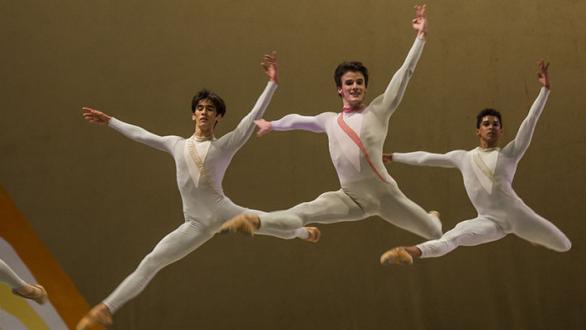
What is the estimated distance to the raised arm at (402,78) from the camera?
4016 millimetres

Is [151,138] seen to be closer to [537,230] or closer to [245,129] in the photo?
[245,129]

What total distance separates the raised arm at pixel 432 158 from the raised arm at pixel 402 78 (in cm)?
49

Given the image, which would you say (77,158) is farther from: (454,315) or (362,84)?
(454,315)

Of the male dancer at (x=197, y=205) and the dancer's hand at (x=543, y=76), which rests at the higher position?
the dancer's hand at (x=543, y=76)

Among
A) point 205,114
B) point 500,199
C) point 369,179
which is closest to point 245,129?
point 205,114

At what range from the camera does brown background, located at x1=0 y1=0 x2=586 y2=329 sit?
489cm

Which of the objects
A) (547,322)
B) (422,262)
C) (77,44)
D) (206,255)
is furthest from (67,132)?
(547,322)

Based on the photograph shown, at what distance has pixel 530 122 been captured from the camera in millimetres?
4191

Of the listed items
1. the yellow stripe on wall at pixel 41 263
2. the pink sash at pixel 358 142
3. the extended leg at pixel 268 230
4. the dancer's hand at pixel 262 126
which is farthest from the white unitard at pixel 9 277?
the pink sash at pixel 358 142

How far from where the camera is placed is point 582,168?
5039mm

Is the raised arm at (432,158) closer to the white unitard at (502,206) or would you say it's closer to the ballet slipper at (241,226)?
the white unitard at (502,206)

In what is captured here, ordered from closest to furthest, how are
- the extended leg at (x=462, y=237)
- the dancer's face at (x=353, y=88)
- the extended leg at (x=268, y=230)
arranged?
1. the extended leg at (x=268, y=230)
2. the extended leg at (x=462, y=237)
3. the dancer's face at (x=353, y=88)

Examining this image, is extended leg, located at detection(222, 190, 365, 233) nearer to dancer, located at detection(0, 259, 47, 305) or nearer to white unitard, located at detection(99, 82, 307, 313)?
white unitard, located at detection(99, 82, 307, 313)

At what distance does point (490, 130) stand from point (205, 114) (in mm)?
1459
